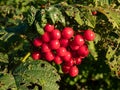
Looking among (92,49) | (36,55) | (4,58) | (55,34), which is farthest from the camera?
(92,49)

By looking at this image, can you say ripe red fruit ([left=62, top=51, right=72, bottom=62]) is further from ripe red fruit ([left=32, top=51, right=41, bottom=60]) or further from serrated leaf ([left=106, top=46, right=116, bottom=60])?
serrated leaf ([left=106, top=46, right=116, bottom=60])

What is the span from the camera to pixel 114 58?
3791mm

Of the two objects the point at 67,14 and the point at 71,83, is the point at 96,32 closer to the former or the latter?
the point at 67,14

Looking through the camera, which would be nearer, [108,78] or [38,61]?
[38,61]

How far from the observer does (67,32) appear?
322 centimetres

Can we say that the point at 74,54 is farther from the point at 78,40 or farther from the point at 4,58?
the point at 4,58

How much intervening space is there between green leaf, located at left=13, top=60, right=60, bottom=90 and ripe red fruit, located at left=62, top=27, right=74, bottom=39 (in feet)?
1.10

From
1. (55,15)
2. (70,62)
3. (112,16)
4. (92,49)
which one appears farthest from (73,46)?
(92,49)

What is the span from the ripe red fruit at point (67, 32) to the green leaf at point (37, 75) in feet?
1.10

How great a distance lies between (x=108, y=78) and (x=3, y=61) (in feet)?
11.3

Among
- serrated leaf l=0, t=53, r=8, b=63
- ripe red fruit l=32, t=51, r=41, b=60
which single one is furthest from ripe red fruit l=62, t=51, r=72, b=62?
serrated leaf l=0, t=53, r=8, b=63

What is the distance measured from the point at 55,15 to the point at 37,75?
512mm

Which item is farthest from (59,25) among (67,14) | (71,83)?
(71,83)

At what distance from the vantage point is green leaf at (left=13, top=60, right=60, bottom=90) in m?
3.29
